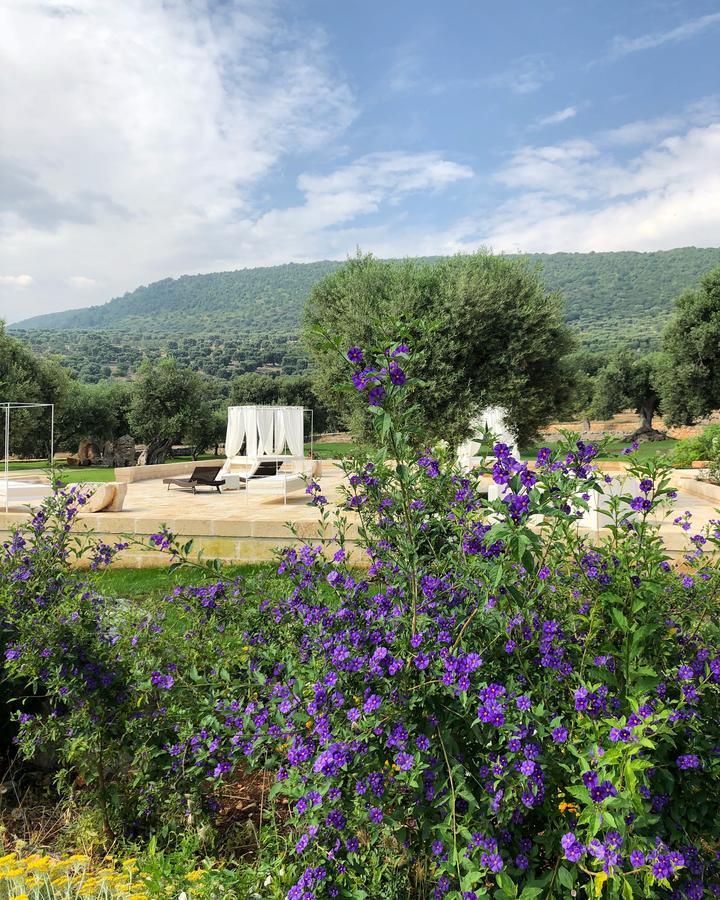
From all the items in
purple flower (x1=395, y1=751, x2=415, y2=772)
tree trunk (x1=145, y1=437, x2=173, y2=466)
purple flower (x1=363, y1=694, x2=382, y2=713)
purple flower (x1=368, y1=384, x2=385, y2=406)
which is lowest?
Answer: tree trunk (x1=145, y1=437, x2=173, y2=466)

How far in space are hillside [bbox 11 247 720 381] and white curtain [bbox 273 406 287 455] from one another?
104ft

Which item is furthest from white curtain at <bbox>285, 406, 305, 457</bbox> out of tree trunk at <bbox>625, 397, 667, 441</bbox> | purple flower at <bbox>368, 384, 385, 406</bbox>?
tree trunk at <bbox>625, 397, 667, 441</bbox>

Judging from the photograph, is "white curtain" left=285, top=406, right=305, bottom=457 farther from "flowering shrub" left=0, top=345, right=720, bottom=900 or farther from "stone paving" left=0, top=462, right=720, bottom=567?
"flowering shrub" left=0, top=345, right=720, bottom=900

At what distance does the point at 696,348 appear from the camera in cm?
2122

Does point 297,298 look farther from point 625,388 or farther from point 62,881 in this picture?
point 62,881

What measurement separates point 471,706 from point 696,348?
77.0 ft

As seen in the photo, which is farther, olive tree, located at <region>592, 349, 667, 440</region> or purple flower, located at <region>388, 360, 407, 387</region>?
olive tree, located at <region>592, 349, 667, 440</region>

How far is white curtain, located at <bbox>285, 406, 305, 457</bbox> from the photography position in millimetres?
17031

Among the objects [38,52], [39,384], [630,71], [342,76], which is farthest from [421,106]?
[39,384]

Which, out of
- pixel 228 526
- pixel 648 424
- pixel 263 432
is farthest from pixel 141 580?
pixel 648 424

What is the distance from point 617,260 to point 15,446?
110 metres

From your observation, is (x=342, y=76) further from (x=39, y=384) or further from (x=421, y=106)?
(x=39, y=384)

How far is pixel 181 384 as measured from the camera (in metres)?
31.8

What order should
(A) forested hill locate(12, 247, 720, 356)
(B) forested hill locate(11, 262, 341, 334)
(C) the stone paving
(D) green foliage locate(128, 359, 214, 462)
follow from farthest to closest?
(B) forested hill locate(11, 262, 341, 334), (A) forested hill locate(12, 247, 720, 356), (D) green foliage locate(128, 359, 214, 462), (C) the stone paving
